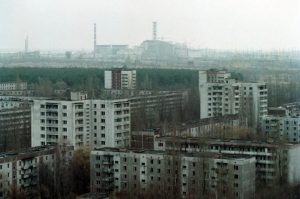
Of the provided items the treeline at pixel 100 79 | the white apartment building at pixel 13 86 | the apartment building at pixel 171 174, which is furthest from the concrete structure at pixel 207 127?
the white apartment building at pixel 13 86

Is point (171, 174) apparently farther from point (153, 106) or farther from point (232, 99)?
point (153, 106)

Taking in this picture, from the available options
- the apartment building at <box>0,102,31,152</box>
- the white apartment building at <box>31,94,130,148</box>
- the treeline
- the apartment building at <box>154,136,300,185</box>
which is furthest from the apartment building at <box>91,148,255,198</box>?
the treeline

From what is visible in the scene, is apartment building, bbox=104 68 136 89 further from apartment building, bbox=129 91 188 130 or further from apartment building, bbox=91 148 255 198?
apartment building, bbox=91 148 255 198

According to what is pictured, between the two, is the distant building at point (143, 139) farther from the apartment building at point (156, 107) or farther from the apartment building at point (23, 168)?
the apartment building at point (23, 168)

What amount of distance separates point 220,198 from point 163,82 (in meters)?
7.97

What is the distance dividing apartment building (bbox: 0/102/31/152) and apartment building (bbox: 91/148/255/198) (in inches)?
66.2

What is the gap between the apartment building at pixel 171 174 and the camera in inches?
165

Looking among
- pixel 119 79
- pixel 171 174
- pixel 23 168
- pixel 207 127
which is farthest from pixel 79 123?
pixel 119 79

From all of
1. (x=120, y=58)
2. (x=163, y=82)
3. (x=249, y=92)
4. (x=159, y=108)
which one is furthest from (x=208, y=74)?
(x=120, y=58)

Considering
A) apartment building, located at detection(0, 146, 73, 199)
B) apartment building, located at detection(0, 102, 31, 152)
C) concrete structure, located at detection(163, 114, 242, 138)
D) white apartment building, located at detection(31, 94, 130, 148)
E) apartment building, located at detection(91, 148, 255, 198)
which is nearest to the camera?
apartment building, located at detection(91, 148, 255, 198)

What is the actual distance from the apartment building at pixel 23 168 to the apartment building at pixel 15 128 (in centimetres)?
141

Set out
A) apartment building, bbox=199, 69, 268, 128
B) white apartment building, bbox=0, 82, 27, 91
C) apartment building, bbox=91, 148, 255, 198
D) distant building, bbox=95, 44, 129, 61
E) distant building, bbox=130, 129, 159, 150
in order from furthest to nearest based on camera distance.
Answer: distant building, bbox=95, 44, 129, 61, white apartment building, bbox=0, 82, 27, 91, apartment building, bbox=199, 69, 268, 128, distant building, bbox=130, 129, 159, 150, apartment building, bbox=91, 148, 255, 198

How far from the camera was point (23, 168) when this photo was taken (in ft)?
15.0

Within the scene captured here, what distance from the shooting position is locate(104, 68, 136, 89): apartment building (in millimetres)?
11086
